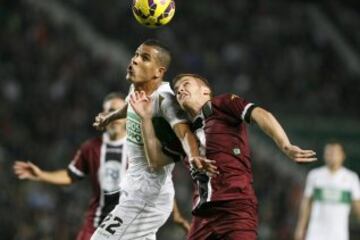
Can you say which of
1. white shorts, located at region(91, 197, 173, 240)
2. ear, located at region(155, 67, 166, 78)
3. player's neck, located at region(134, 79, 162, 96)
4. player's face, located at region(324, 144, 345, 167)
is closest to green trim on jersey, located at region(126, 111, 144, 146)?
player's neck, located at region(134, 79, 162, 96)

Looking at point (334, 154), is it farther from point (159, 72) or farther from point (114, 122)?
point (159, 72)

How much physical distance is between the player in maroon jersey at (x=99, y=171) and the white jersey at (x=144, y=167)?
1.81 metres

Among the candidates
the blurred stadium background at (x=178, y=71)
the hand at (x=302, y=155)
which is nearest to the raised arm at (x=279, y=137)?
the hand at (x=302, y=155)

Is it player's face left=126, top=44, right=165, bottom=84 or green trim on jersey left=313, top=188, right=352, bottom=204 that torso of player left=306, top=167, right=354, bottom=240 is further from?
player's face left=126, top=44, right=165, bottom=84

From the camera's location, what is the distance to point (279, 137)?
19.5ft

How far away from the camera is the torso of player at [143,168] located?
22.6ft

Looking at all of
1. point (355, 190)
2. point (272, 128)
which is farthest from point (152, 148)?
point (355, 190)

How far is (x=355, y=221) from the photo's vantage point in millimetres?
15539

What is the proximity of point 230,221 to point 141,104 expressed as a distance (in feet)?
3.45

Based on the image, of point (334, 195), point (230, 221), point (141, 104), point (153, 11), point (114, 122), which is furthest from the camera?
point (334, 195)

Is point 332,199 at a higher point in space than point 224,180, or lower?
higher

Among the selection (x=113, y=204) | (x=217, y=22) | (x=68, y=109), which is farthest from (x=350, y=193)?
(x=217, y=22)

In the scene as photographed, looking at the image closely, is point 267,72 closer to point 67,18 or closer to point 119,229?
point 67,18

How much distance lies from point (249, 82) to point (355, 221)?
469 cm
